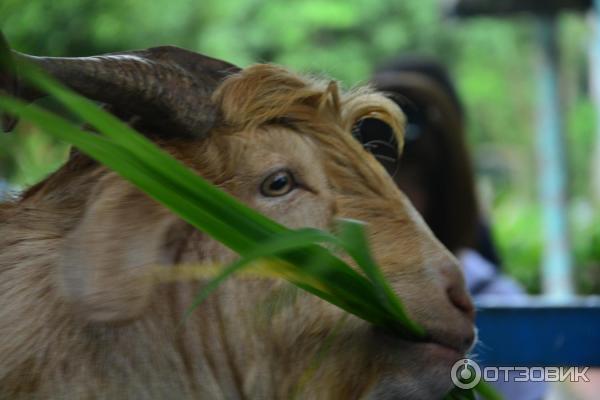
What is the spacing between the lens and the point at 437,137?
4.82 meters

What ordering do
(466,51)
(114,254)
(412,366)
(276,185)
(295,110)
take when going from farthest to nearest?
(466,51) < (295,110) < (276,185) < (412,366) < (114,254)

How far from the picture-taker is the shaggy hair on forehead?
8.83 ft

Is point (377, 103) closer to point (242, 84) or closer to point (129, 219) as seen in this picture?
point (242, 84)

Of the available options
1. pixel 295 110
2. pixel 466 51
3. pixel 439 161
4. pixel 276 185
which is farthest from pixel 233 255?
pixel 466 51

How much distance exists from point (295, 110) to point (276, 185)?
0.24m

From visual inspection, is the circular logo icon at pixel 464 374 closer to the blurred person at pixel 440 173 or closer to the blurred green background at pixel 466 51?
the blurred person at pixel 440 173

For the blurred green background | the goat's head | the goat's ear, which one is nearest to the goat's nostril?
the goat's head

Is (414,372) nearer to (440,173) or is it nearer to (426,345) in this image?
(426,345)

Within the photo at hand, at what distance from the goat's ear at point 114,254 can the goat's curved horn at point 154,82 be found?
19 cm

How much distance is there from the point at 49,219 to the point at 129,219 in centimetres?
25

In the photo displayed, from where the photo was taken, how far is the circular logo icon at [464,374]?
2578 mm

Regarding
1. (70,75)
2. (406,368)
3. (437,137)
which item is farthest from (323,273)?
(437,137)

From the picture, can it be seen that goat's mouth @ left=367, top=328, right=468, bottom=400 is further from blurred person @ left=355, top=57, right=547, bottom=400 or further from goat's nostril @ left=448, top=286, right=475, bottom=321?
blurred person @ left=355, top=57, right=547, bottom=400

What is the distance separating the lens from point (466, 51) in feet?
96.3
